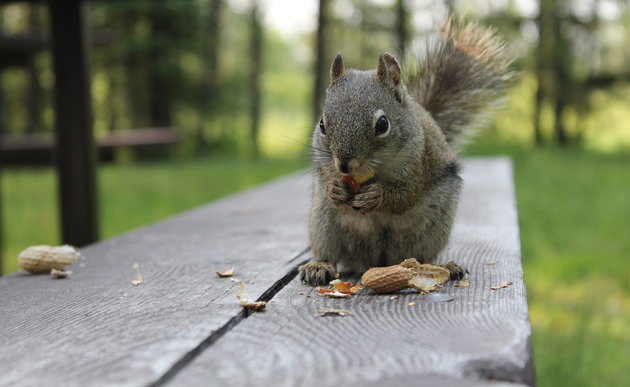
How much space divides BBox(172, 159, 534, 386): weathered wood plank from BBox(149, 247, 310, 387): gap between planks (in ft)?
0.05

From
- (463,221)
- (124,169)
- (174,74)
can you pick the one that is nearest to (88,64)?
(463,221)

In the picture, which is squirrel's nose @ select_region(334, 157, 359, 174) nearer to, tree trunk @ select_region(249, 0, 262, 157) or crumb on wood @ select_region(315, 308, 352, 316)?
crumb on wood @ select_region(315, 308, 352, 316)

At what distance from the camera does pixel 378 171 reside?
158cm

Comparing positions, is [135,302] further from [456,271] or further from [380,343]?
[456,271]

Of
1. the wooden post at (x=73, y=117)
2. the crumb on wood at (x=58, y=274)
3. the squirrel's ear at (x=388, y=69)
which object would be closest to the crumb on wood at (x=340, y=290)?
the squirrel's ear at (x=388, y=69)

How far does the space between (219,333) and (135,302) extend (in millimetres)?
318

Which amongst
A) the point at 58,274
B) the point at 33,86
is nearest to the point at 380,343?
the point at 58,274

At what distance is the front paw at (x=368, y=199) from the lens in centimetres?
150

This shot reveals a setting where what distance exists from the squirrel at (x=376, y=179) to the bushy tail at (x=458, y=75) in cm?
28

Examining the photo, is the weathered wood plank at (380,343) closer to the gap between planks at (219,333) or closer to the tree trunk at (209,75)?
the gap between planks at (219,333)

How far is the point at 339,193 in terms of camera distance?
1.54m

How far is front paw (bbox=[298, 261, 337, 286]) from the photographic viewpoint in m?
1.49

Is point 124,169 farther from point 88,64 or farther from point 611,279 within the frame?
point 611,279

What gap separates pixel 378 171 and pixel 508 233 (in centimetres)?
64
